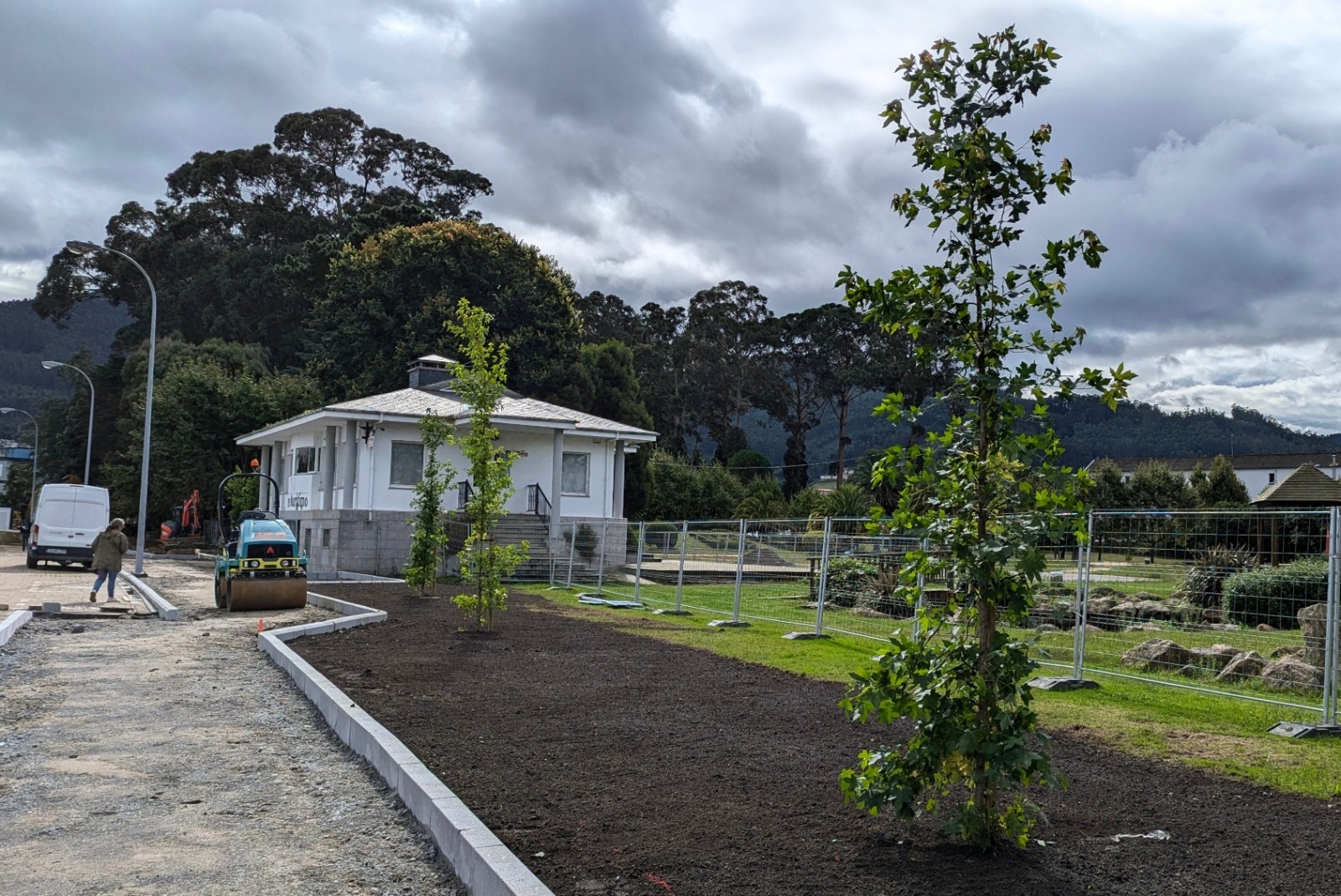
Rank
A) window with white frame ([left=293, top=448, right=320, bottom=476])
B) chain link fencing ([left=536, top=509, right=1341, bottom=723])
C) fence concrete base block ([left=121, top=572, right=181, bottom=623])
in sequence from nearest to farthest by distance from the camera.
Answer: chain link fencing ([left=536, top=509, right=1341, bottom=723]) → fence concrete base block ([left=121, top=572, right=181, bottom=623]) → window with white frame ([left=293, top=448, right=320, bottom=476])

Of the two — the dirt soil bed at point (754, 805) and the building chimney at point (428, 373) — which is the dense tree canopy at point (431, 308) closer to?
the building chimney at point (428, 373)

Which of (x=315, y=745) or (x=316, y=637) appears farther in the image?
(x=316, y=637)

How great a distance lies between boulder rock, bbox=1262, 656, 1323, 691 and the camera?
9.55 metres

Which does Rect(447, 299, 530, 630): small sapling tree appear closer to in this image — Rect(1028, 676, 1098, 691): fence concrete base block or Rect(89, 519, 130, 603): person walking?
Rect(1028, 676, 1098, 691): fence concrete base block

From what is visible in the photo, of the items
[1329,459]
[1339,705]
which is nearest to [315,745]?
[1339,705]

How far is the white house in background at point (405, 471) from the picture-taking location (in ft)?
106

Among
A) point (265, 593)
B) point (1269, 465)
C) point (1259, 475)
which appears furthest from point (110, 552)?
point (1259, 475)

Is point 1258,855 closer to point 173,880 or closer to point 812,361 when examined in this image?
point 173,880

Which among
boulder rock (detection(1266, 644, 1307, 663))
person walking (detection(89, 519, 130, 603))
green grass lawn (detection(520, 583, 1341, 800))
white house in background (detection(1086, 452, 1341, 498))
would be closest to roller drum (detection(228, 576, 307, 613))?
person walking (detection(89, 519, 130, 603))

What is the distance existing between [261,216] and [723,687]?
72.9m

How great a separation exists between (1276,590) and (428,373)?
33816mm

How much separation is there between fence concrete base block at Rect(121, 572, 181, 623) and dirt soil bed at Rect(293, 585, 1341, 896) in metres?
8.67

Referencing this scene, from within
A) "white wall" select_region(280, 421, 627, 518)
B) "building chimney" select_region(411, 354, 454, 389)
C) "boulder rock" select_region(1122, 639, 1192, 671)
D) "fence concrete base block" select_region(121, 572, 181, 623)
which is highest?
"building chimney" select_region(411, 354, 454, 389)

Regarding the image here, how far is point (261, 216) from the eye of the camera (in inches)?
2968
